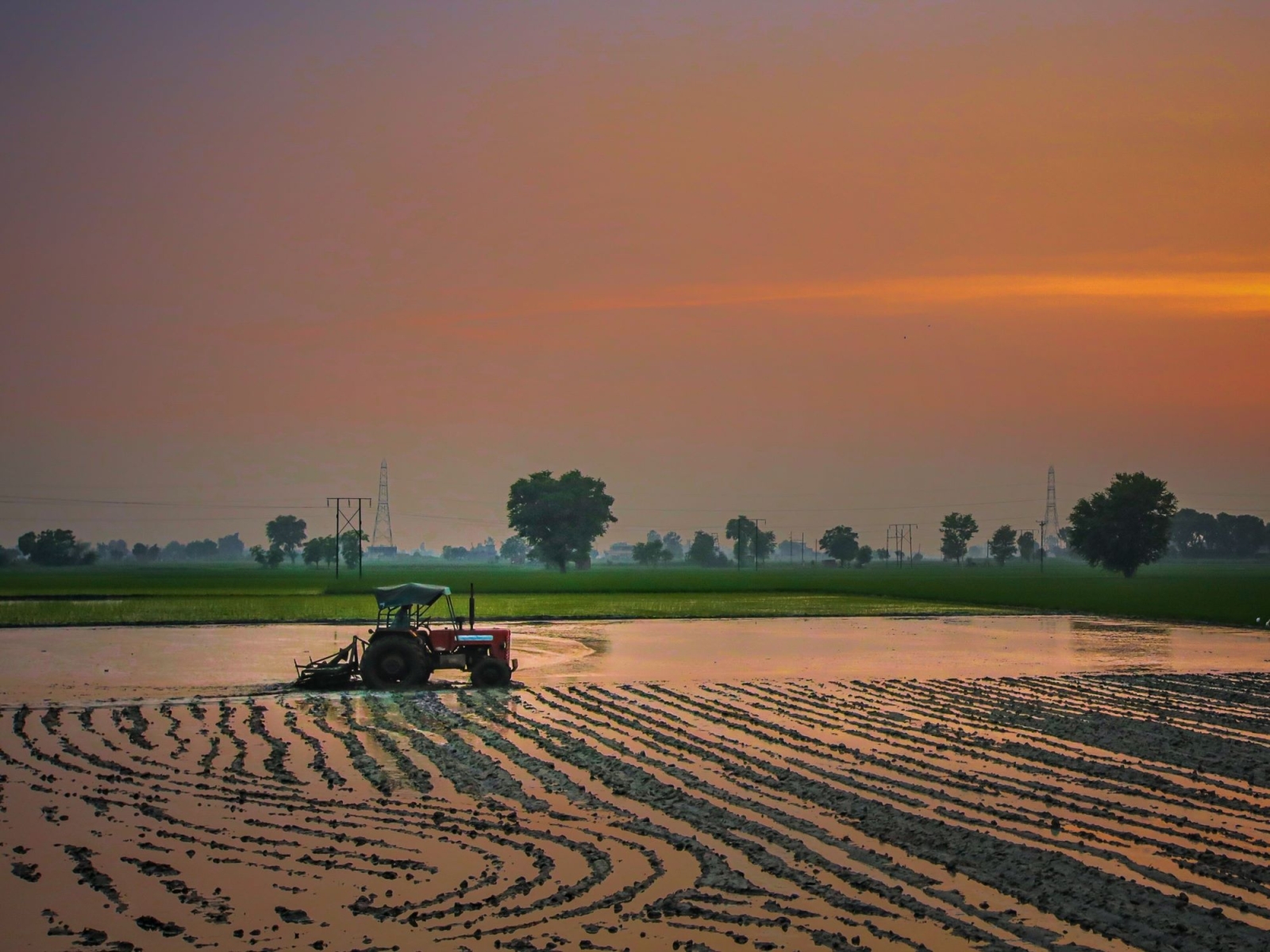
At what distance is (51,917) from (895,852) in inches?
286

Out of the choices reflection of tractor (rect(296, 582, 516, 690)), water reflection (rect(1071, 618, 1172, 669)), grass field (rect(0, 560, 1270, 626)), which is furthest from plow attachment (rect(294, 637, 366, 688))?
grass field (rect(0, 560, 1270, 626))

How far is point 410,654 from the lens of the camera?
2592cm

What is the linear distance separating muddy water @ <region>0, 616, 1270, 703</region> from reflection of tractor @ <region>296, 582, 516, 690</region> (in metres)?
1.52

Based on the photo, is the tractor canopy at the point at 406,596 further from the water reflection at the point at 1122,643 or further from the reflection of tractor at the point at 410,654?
the water reflection at the point at 1122,643

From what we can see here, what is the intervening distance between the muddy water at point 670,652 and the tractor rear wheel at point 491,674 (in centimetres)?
153

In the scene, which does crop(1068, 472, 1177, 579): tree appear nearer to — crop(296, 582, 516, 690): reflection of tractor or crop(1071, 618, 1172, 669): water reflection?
crop(1071, 618, 1172, 669): water reflection

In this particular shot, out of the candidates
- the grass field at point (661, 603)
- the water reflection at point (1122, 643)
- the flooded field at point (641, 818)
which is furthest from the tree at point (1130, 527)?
the flooded field at point (641, 818)

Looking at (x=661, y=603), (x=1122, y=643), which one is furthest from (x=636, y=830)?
(x=661, y=603)

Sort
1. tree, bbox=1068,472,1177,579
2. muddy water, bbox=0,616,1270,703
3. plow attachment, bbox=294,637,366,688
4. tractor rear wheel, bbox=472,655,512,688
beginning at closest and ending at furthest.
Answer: plow attachment, bbox=294,637,366,688 → tractor rear wheel, bbox=472,655,512,688 → muddy water, bbox=0,616,1270,703 → tree, bbox=1068,472,1177,579

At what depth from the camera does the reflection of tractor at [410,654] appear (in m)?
25.9

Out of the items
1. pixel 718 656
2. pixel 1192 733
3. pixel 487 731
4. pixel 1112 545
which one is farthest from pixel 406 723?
pixel 1112 545

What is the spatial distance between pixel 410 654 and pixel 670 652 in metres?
11.8

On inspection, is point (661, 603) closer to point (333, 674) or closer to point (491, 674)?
point (491, 674)

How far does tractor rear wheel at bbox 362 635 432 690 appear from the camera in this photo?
84.8 ft
